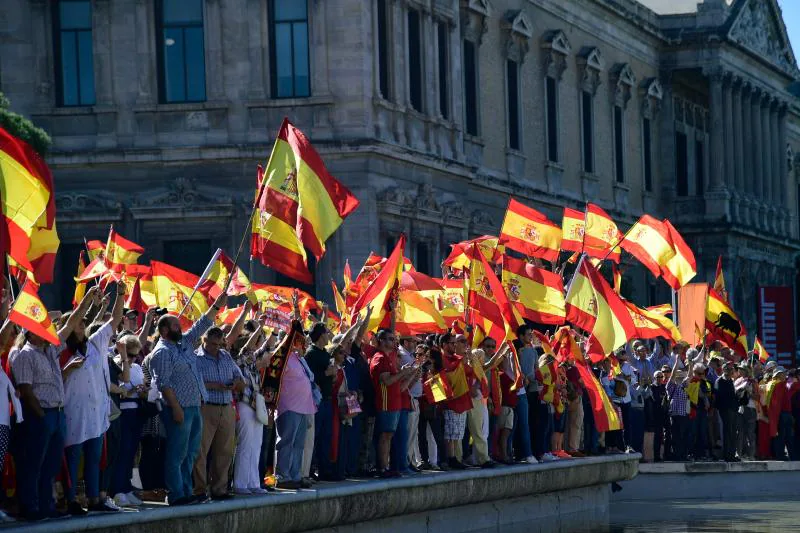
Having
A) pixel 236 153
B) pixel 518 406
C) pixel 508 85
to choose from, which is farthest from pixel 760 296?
pixel 518 406

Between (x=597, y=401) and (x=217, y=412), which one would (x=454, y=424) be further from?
(x=217, y=412)

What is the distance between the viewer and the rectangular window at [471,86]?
4697 centimetres

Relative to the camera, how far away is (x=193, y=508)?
1748 cm

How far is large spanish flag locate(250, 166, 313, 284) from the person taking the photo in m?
20.3

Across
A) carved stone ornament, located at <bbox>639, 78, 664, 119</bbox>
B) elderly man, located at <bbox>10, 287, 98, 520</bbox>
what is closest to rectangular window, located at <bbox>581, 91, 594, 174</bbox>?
carved stone ornament, located at <bbox>639, 78, 664, 119</bbox>

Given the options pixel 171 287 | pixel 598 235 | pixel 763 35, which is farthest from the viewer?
pixel 763 35

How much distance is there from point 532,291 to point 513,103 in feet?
80.0

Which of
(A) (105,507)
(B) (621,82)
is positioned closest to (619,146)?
(B) (621,82)

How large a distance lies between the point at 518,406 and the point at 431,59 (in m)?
18.7

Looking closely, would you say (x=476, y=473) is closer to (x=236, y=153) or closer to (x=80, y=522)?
(x=80, y=522)

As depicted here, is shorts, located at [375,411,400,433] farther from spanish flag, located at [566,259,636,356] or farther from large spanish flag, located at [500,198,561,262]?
large spanish flag, located at [500,198,561,262]

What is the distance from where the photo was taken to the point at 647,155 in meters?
64.6

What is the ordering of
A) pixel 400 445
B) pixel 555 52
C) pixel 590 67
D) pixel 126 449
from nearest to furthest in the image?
pixel 126 449 → pixel 400 445 → pixel 555 52 → pixel 590 67

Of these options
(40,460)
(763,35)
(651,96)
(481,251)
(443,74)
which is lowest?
(40,460)
